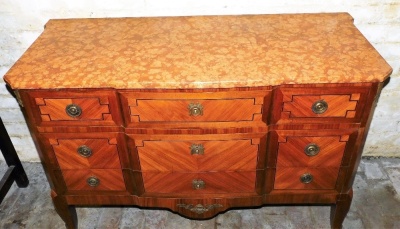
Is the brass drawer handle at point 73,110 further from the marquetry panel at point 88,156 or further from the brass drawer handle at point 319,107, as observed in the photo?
the brass drawer handle at point 319,107

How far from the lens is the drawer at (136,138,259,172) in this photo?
1.70 metres

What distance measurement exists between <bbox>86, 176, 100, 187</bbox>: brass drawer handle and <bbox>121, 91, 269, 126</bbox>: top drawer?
1.52ft

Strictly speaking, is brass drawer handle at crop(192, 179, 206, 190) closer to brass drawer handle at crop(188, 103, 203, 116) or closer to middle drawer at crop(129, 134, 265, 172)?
middle drawer at crop(129, 134, 265, 172)

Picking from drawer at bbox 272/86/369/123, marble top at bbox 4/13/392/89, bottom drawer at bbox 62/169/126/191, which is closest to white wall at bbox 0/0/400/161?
marble top at bbox 4/13/392/89

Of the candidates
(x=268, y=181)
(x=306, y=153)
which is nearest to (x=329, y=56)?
(x=306, y=153)

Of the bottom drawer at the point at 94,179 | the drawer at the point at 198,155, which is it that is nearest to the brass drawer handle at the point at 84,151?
the bottom drawer at the point at 94,179

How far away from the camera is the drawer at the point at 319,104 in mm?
1514

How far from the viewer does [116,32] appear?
188 cm

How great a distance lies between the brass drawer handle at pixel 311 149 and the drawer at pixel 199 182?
0.29 m

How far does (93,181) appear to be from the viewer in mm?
1881

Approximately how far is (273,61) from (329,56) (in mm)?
265

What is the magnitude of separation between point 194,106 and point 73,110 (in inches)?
21.5

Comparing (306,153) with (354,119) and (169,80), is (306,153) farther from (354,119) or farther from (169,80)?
(169,80)

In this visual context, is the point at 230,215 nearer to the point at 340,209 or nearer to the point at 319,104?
the point at 340,209
